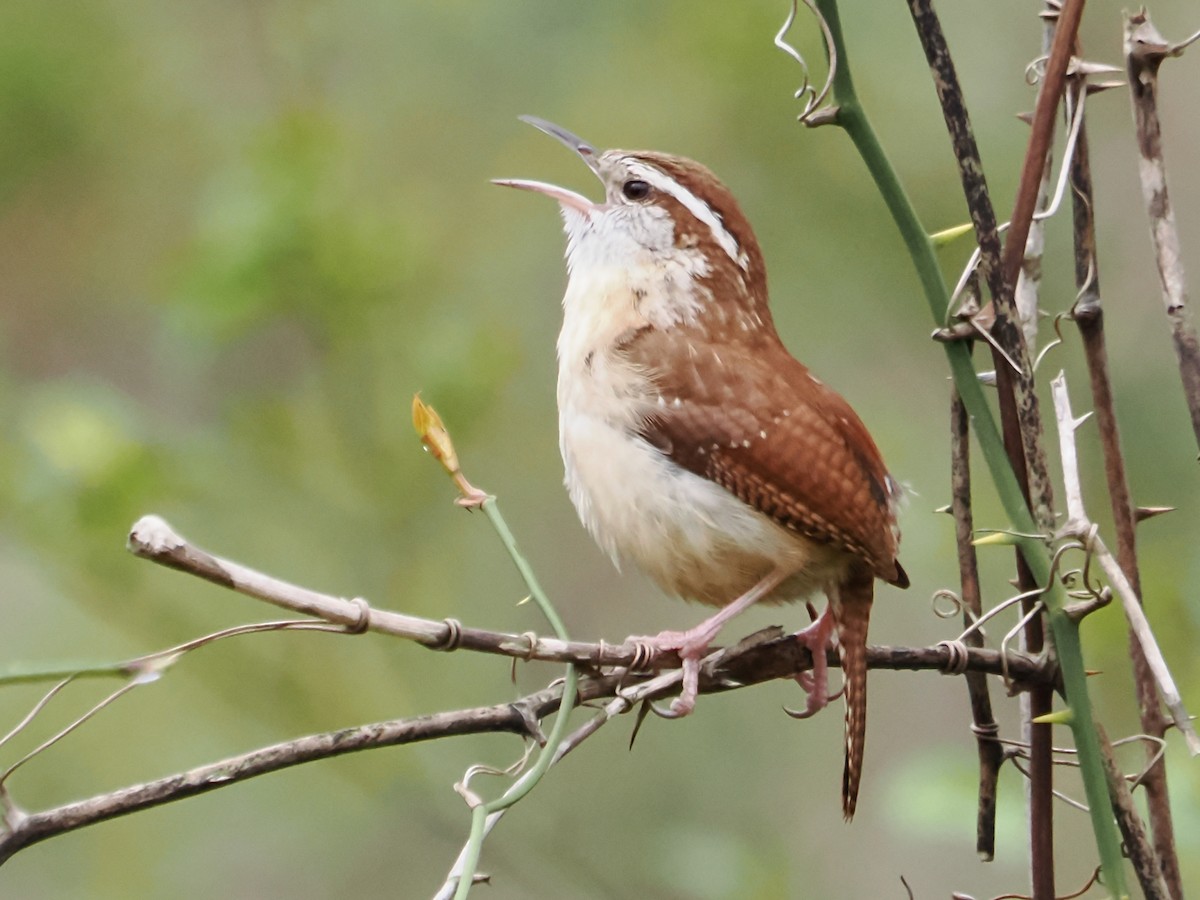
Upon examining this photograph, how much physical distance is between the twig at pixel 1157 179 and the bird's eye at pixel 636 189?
103 centimetres

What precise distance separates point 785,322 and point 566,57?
3.21 ft

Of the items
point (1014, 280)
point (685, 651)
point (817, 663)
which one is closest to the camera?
point (1014, 280)

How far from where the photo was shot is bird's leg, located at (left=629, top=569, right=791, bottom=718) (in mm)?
1665

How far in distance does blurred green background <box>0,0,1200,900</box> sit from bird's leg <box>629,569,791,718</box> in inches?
20.9

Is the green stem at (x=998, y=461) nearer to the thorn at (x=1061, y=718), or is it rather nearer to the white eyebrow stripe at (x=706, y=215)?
the thorn at (x=1061, y=718)

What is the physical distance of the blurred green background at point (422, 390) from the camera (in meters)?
2.99

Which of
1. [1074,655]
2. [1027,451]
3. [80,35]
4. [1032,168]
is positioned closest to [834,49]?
[1032,168]

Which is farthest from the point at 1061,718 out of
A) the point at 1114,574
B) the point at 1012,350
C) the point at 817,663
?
the point at 817,663

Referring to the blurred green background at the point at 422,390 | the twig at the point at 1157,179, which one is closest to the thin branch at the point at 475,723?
the twig at the point at 1157,179

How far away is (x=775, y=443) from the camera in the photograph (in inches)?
81.4

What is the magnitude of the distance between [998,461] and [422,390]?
5.63 feet

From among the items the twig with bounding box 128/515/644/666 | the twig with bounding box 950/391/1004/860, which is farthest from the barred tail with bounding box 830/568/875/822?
the twig with bounding box 128/515/644/666

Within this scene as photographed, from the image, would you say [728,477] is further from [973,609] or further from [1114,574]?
[1114,574]

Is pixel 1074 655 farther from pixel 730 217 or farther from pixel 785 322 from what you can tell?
pixel 785 322
